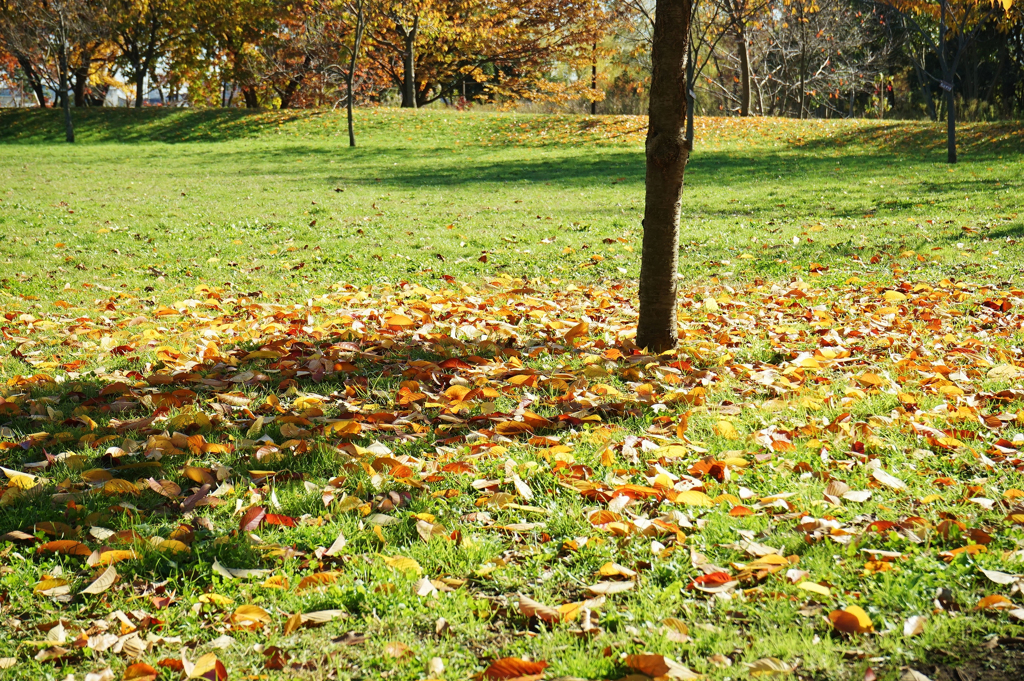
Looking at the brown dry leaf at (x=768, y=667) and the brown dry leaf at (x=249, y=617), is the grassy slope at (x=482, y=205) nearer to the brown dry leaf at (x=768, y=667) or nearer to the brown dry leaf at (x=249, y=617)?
the brown dry leaf at (x=249, y=617)

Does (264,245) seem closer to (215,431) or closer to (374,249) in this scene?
(374,249)

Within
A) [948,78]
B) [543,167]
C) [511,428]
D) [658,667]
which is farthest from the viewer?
[543,167]

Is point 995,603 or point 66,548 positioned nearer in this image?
point 995,603

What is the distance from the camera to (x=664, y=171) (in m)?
4.61

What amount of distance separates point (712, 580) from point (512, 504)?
860 mm

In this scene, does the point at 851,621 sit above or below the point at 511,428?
below

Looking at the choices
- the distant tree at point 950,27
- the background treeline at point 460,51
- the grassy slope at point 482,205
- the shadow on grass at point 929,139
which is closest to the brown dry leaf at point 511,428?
the grassy slope at point 482,205

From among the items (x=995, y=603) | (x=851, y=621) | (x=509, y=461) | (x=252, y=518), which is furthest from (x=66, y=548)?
(x=995, y=603)

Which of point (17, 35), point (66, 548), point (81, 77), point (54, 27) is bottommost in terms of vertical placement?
point (66, 548)

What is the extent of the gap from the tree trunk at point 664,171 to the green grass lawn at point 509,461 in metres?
0.29

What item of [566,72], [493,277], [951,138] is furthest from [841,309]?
[566,72]

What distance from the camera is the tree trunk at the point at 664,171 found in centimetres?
438

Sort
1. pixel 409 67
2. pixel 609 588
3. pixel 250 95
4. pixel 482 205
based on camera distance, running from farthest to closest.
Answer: pixel 250 95
pixel 409 67
pixel 482 205
pixel 609 588

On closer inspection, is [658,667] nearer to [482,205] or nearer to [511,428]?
[511,428]
